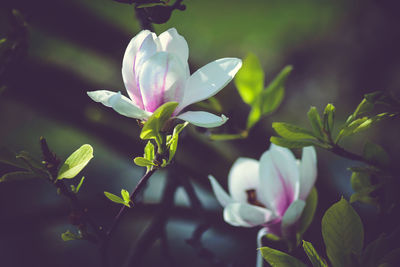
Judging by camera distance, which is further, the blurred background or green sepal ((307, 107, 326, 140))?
the blurred background

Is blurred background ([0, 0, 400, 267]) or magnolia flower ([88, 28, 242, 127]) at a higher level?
magnolia flower ([88, 28, 242, 127])

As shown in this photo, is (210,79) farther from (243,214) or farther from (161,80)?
(243,214)

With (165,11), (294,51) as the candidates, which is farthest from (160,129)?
(294,51)

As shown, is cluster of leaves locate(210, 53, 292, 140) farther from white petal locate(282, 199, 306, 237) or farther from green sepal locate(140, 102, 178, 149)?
green sepal locate(140, 102, 178, 149)

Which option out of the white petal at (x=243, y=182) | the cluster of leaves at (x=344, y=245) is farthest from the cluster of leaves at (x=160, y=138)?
the white petal at (x=243, y=182)

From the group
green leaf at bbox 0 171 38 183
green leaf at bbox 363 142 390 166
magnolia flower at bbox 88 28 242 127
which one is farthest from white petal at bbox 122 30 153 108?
green leaf at bbox 363 142 390 166

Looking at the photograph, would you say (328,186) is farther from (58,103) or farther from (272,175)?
(58,103)

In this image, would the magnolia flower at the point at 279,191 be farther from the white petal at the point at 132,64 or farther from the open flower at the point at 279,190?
the white petal at the point at 132,64

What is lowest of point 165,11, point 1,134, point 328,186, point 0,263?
point 0,263
